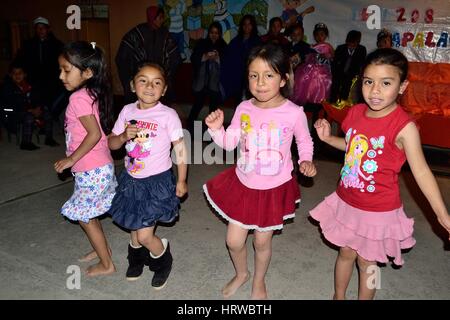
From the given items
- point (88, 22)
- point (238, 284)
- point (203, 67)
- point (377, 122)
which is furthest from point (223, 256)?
point (88, 22)

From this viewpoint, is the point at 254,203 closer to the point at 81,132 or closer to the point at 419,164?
the point at 419,164

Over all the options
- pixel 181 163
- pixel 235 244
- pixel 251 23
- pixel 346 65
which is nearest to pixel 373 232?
pixel 235 244

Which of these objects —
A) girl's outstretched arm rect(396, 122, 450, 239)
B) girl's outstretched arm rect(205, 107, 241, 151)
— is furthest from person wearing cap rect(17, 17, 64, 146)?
girl's outstretched arm rect(396, 122, 450, 239)

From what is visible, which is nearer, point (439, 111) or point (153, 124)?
point (153, 124)

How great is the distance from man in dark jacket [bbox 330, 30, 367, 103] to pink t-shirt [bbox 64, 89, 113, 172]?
4.66m

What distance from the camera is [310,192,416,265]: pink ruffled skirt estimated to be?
2115mm

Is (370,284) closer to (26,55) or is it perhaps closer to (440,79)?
(440,79)

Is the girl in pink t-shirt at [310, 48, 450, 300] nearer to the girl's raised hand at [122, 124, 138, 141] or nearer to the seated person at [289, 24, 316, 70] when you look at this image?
the girl's raised hand at [122, 124, 138, 141]

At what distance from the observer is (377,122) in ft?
6.77

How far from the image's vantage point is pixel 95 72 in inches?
99.3

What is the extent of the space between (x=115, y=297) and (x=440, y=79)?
5897 millimetres

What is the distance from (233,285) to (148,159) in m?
1.02

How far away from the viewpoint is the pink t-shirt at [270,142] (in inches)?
89.0

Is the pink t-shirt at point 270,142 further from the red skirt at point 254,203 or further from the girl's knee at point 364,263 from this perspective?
the girl's knee at point 364,263
